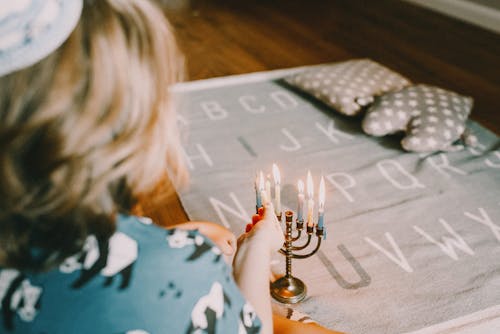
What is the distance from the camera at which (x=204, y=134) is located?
5.93 feet

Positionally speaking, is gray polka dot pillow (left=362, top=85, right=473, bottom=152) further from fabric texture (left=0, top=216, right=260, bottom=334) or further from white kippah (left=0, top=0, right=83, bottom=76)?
white kippah (left=0, top=0, right=83, bottom=76)

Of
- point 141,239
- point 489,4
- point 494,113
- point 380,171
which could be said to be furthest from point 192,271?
point 489,4

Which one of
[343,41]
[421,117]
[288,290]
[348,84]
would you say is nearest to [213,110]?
[348,84]

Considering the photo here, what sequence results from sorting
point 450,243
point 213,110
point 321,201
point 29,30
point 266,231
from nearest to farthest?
1. point 29,30
2. point 266,231
3. point 321,201
4. point 450,243
5. point 213,110

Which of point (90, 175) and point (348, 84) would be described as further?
point (348, 84)

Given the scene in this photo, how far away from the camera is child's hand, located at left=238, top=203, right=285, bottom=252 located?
0.79 metres

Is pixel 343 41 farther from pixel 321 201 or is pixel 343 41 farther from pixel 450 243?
pixel 321 201

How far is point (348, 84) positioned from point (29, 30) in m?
1.56

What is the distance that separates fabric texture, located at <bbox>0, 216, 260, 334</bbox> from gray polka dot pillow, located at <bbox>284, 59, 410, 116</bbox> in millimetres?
1369

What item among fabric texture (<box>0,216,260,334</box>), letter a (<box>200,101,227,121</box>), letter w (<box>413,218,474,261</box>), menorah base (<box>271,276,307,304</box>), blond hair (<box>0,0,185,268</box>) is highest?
blond hair (<box>0,0,185,268</box>)

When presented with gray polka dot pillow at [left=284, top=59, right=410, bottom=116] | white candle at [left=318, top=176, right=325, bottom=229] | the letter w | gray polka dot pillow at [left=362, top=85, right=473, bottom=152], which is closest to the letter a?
gray polka dot pillow at [left=284, top=59, right=410, bottom=116]

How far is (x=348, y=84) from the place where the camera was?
1.88 m

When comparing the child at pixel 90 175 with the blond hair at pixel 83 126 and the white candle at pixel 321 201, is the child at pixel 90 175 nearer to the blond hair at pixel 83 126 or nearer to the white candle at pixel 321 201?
the blond hair at pixel 83 126

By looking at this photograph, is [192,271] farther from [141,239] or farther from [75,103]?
[75,103]
